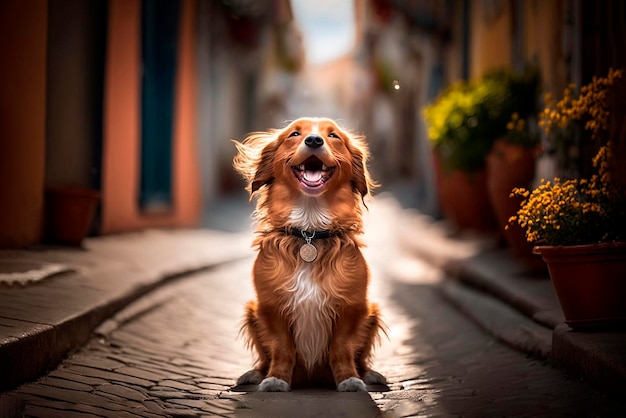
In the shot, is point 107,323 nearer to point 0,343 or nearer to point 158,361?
point 158,361

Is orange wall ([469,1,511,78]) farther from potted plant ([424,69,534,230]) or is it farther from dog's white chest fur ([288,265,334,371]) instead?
dog's white chest fur ([288,265,334,371])

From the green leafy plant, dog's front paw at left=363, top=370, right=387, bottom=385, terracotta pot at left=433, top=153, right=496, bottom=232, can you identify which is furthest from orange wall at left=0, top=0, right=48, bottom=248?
terracotta pot at left=433, top=153, right=496, bottom=232

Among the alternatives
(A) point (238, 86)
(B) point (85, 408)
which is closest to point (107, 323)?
(B) point (85, 408)

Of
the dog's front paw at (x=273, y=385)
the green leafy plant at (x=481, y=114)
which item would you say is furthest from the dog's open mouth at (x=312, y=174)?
the green leafy plant at (x=481, y=114)

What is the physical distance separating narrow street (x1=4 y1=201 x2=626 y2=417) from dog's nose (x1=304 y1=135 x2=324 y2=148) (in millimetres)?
1115

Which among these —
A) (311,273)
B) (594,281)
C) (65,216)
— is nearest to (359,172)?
(311,273)

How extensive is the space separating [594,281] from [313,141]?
5.21 feet

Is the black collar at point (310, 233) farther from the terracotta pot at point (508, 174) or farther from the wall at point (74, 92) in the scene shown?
the wall at point (74, 92)

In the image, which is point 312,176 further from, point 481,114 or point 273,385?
point 481,114

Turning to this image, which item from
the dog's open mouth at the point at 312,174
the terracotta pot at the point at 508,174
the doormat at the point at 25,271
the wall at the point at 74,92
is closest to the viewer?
the dog's open mouth at the point at 312,174

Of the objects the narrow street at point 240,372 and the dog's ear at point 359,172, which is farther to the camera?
the dog's ear at point 359,172

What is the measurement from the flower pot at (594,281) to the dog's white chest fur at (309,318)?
1202mm

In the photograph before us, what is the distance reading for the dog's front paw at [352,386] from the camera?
3.81 m

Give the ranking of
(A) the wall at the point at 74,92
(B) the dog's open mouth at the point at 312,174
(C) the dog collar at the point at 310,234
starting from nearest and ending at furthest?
(B) the dog's open mouth at the point at 312,174, (C) the dog collar at the point at 310,234, (A) the wall at the point at 74,92
